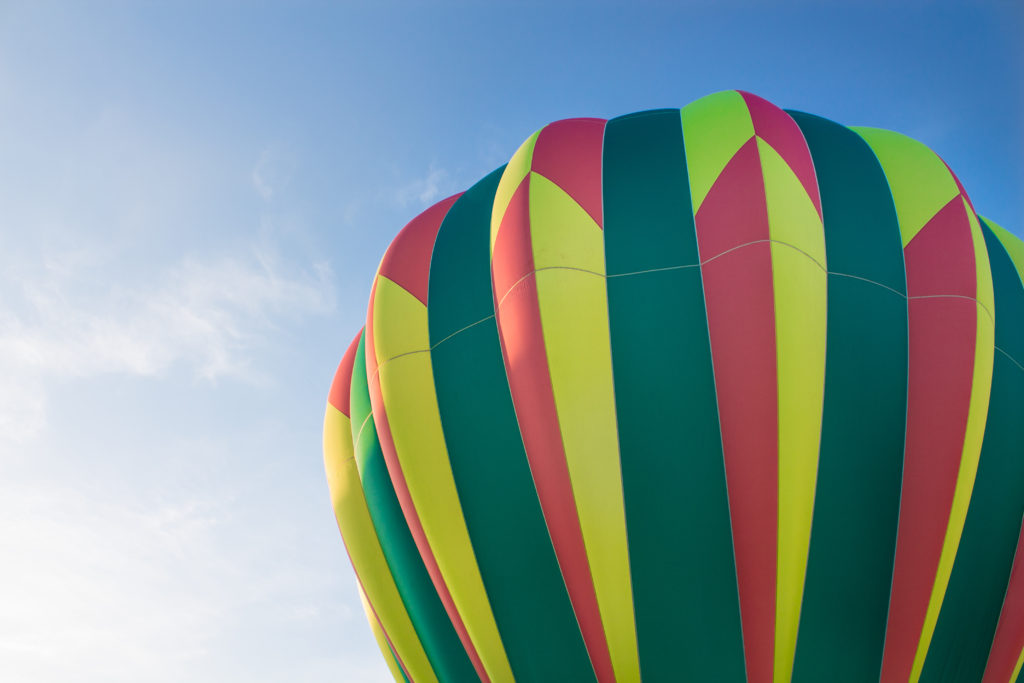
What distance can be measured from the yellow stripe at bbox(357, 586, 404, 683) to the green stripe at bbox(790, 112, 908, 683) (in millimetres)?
3588

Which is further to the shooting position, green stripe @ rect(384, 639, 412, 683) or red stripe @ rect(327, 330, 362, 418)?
red stripe @ rect(327, 330, 362, 418)

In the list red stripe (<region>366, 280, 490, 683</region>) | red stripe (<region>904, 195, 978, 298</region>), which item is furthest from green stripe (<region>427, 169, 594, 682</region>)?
red stripe (<region>904, 195, 978, 298</region>)

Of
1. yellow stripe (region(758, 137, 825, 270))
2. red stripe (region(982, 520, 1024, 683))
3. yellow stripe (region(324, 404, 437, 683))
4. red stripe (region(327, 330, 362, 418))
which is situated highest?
red stripe (region(327, 330, 362, 418))

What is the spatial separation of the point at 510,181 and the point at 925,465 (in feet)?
10.9

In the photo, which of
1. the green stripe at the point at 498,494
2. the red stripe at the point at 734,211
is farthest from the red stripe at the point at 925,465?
the green stripe at the point at 498,494

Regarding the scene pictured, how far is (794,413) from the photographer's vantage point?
461 centimetres

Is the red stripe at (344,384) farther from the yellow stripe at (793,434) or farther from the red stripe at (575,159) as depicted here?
the yellow stripe at (793,434)

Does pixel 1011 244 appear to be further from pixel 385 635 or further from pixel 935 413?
pixel 385 635

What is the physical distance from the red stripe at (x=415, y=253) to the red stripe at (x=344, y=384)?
54.3 inches

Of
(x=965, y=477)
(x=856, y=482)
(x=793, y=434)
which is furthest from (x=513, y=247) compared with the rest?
(x=965, y=477)

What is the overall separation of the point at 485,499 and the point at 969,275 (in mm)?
3455

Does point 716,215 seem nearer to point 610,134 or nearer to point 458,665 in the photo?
point 610,134

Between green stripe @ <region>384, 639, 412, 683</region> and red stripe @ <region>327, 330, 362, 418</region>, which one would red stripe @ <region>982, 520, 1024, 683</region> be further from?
red stripe @ <region>327, 330, 362, 418</region>

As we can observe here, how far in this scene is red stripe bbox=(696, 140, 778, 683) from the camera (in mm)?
4535
